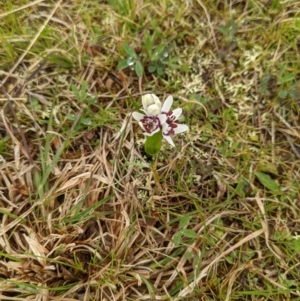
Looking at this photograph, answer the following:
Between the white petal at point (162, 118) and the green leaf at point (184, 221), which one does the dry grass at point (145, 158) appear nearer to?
the green leaf at point (184, 221)

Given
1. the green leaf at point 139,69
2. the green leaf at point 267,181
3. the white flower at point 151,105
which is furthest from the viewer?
the green leaf at point 139,69

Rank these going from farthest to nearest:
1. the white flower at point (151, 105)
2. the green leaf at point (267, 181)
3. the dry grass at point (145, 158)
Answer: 1. the green leaf at point (267, 181)
2. the dry grass at point (145, 158)
3. the white flower at point (151, 105)

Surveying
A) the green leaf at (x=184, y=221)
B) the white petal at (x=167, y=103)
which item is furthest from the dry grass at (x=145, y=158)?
the white petal at (x=167, y=103)

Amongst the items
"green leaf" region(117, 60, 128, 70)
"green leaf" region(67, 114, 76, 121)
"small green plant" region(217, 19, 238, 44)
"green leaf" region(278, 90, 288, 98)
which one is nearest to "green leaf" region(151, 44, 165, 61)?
"green leaf" region(117, 60, 128, 70)

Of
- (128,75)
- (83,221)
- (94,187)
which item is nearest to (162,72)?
(128,75)

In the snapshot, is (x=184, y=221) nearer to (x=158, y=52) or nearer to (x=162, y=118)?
(x=162, y=118)

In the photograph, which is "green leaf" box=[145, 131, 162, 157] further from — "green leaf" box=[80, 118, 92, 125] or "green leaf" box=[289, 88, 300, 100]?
"green leaf" box=[289, 88, 300, 100]

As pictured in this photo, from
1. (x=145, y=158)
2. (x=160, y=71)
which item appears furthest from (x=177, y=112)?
(x=160, y=71)
